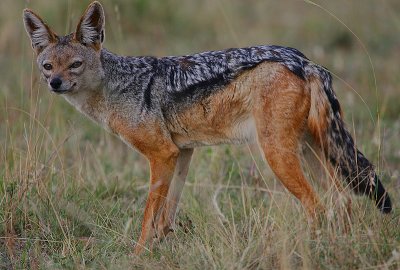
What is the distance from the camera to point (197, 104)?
6395mm

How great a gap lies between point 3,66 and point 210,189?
219 inches

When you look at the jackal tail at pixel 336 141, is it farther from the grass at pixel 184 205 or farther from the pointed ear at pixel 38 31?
the pointed ear at pixel 38 31

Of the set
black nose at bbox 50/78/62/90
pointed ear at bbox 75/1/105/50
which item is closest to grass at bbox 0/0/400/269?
black nose at bbox 50/78/62/90

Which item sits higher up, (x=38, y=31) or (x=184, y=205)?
(x=38, y=31)

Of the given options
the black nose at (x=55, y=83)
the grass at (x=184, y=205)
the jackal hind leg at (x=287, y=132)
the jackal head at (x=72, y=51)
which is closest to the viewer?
the grass at (x=184, y=205)

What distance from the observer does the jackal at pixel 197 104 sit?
5.94 metres

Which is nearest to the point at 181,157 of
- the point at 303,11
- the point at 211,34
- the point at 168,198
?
the point at 168,198

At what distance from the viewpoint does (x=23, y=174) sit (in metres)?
6.59

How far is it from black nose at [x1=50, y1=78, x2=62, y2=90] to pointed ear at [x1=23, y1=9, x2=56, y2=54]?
0.46 metres

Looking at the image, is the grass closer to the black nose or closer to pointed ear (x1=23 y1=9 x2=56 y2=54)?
pointed ear (x1=23 y1=9 x2=56 y2=54)

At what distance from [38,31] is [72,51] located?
13.9 inches

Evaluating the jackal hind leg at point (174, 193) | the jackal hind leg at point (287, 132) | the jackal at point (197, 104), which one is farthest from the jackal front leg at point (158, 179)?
the jackal hind leg at point (287, 132)

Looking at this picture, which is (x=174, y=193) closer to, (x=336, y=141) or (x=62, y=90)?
(x=62, y=90)

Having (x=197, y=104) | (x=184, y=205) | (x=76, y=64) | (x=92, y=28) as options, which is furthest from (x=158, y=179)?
(x=92, y=28)
